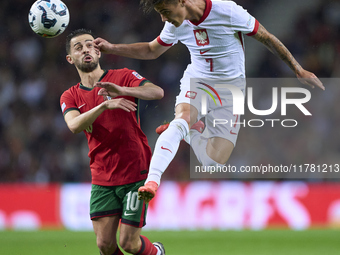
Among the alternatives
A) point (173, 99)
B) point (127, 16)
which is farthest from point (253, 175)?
point (127, 16)

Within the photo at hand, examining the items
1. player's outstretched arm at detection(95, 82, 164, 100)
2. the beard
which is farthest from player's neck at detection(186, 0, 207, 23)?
the beard

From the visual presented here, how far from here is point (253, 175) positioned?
9.48 metres

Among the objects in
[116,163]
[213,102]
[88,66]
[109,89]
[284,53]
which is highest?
[284,53]

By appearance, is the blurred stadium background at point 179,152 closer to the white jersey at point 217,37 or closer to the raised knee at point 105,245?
the raised knee at point 105,245

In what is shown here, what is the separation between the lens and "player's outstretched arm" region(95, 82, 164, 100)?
12.8ft

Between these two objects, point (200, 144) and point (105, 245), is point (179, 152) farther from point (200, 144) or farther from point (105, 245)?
point (105, 245)

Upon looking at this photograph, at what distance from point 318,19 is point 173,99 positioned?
3.66 meters

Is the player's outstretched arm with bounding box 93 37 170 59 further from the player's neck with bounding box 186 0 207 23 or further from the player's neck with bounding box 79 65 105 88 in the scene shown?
the player's neck with bounding box 186 0 207 23

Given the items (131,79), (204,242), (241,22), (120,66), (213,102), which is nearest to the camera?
(241,22)

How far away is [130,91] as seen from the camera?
4.05 meters

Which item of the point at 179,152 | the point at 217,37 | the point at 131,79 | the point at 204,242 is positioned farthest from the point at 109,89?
the point at 179,152

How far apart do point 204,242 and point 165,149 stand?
12.4 ft

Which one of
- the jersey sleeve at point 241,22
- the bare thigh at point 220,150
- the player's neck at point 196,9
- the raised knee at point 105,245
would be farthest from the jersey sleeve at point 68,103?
the jersey sleeve at point 241,22

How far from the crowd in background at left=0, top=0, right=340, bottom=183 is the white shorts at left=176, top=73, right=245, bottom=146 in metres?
4.69
